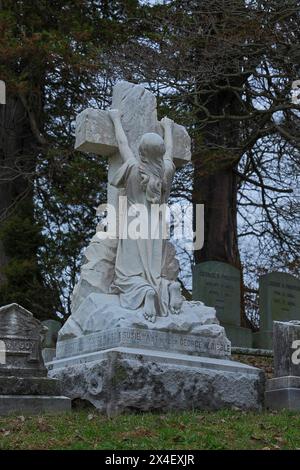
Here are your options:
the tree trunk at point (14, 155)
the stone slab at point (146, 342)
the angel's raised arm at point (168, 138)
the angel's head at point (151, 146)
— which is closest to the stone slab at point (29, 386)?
the stone slab at point (146, 342)

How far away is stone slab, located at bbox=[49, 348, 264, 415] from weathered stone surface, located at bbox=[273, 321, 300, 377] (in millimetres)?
1052

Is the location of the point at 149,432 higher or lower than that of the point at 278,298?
lower

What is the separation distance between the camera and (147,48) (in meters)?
15.6

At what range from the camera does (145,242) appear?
28.8 feet

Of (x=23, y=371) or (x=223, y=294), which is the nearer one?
(x=23, y=371)

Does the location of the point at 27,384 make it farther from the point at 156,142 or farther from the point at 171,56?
the point at 171,56

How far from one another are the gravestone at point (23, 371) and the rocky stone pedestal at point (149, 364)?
407mm

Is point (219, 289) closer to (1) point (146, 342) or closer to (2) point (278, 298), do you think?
(2) point (278, 298)

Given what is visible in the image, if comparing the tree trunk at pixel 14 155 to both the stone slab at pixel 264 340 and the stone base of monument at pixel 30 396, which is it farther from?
the stone base of monument at pixel 30 396

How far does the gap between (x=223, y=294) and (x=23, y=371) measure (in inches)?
338

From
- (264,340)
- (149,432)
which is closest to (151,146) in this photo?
(149,432)

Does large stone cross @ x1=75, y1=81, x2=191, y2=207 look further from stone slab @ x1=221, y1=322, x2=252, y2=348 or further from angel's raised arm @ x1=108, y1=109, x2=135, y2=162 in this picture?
stone slab @ x1=221, y1=322, x2=252, y2=348

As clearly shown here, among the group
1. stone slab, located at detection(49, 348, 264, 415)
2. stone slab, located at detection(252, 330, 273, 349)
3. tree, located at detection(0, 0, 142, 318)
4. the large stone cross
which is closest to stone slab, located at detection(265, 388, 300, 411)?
stone slab, located at detection(49, 348, 264, 415)
